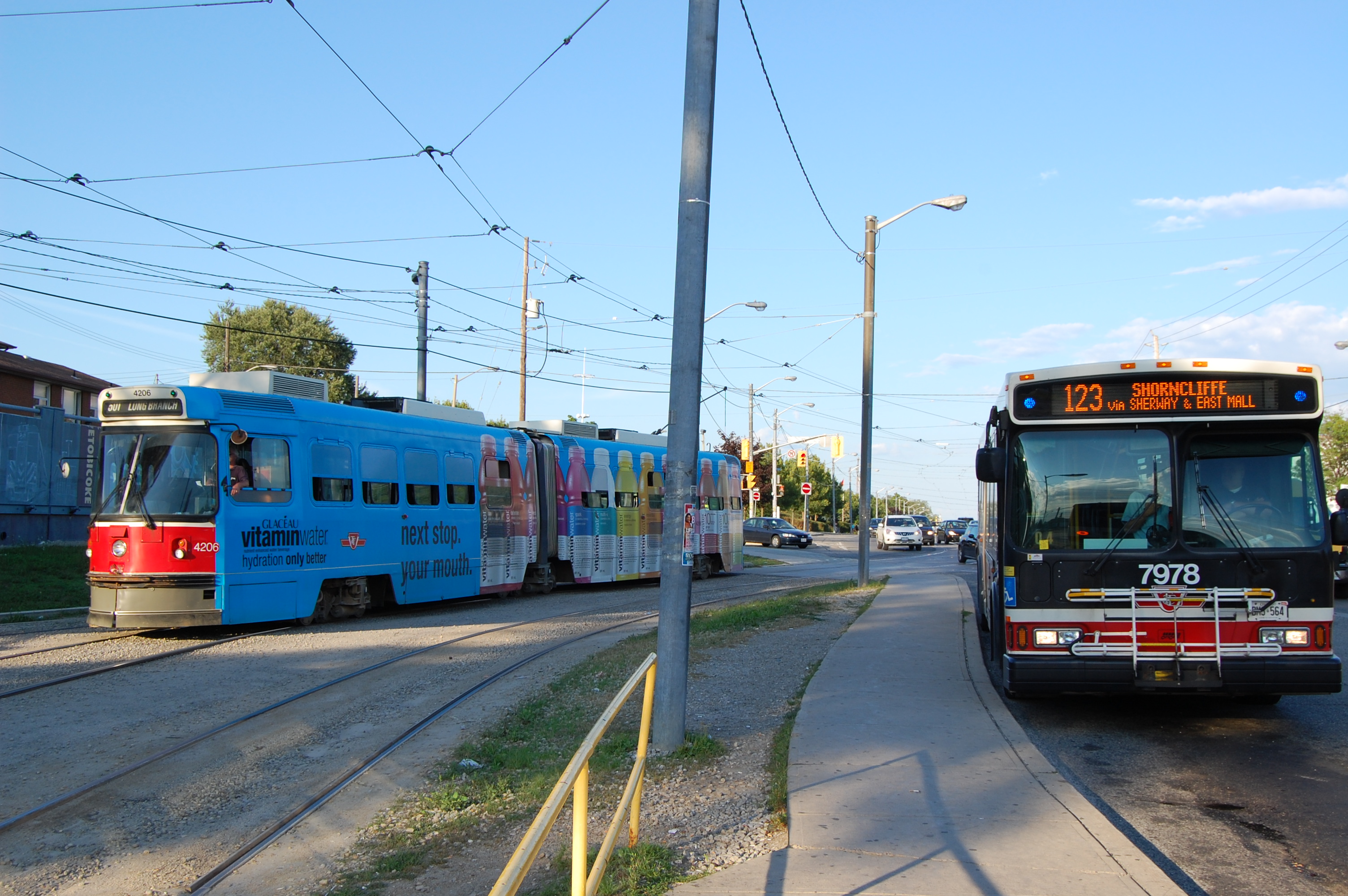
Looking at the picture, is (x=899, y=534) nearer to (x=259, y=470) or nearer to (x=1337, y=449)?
(x=1337, y=449)

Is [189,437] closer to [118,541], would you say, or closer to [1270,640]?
[118,541]

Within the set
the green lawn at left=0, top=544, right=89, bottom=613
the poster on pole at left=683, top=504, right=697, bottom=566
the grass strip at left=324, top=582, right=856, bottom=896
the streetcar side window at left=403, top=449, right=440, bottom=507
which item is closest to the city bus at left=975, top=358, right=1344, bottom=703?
the poster on pole at left=683, top=504, right=697, bottom=566

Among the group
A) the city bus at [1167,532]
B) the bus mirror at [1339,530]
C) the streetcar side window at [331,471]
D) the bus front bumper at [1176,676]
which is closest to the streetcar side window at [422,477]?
the streetcar side window at [331,471]

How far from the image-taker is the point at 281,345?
60750 mm

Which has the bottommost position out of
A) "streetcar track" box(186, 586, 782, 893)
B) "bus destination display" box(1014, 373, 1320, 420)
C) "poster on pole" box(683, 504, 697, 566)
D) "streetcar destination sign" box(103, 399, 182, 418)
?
"streetcar track" box(186, 586, 782, 893)

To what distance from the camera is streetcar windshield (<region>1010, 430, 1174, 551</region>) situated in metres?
8.00

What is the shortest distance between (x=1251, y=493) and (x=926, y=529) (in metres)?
51.8

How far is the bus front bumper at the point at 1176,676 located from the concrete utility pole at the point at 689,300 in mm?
2848

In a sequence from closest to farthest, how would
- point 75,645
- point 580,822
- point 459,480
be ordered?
point 580,822 → point 75,645 → point 459,480

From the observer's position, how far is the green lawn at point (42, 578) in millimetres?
16172

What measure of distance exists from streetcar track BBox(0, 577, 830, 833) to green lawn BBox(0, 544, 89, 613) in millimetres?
5045

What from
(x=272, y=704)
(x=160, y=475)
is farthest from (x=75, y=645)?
(x=272, y=704)

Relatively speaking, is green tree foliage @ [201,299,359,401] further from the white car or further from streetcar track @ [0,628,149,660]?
streetcar track @ [0,628,149,660]

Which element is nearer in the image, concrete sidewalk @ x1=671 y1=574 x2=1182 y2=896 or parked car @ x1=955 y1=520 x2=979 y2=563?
concrete sidewalk @ x1=671 y1=574 x2=1182 y2=896
